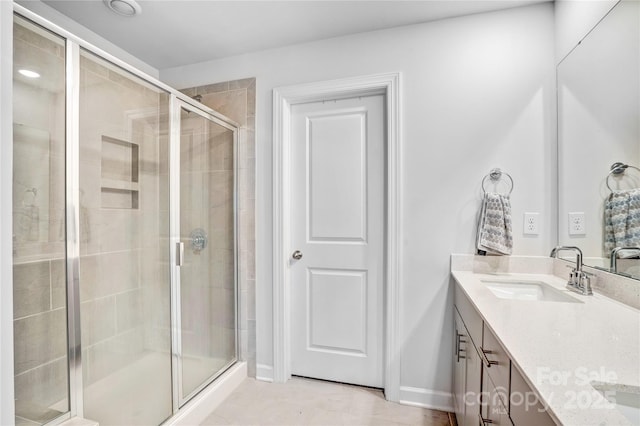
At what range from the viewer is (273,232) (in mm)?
2135

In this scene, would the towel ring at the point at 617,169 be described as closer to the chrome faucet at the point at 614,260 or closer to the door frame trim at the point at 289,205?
the chrome faucet at the point at 614,260

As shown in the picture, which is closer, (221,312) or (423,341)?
(423,341)

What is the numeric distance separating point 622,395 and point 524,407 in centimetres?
19

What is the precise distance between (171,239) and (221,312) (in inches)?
27.8

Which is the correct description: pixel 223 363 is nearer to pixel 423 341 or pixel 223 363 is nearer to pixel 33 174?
pixel 423 341

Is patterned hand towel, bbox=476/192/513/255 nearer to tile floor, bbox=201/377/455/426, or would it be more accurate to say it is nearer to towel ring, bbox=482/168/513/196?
towel ring, bbox=482/168/513/196

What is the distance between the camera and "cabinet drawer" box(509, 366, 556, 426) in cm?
62

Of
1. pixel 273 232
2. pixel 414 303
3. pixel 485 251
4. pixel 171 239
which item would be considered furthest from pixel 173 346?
pixel 485 251

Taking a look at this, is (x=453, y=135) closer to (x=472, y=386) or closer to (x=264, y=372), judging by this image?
(x=472, y=386)

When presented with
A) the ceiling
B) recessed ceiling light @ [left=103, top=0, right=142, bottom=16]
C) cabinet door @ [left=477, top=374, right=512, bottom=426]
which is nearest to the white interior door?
the ceiling

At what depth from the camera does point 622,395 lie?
61 centimetres

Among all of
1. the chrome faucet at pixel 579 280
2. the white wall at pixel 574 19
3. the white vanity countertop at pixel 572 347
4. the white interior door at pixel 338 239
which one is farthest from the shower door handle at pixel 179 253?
the white wall at pixel 574 19

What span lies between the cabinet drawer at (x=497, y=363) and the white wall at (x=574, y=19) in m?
1.52

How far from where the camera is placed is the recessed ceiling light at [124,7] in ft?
5.42
